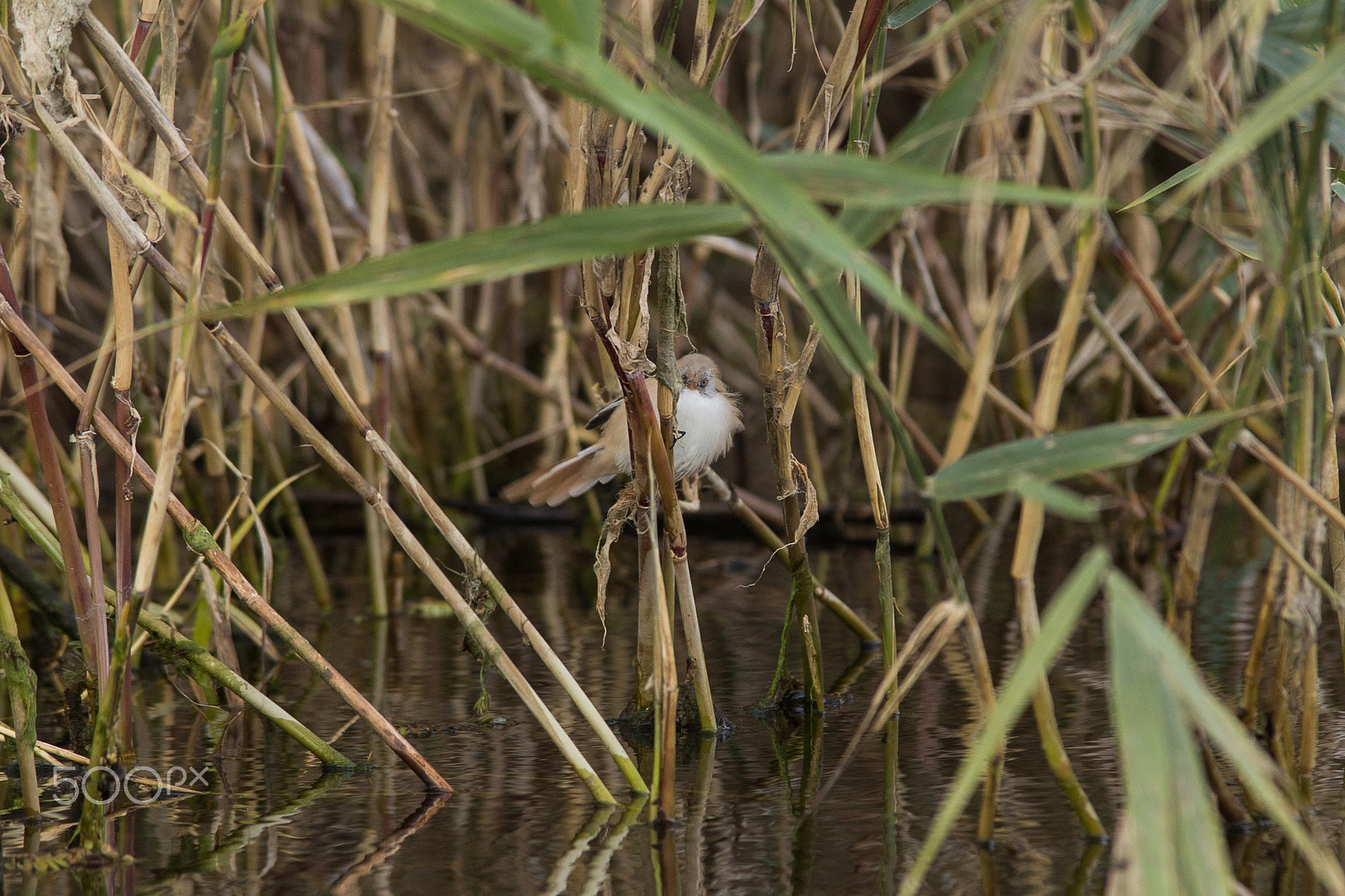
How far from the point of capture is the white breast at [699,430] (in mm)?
2326

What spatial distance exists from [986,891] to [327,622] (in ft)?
5.58

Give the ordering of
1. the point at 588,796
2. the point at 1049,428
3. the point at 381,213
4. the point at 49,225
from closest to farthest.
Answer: the point at 1049,428 < the point at 588,796 < the point at 49,225 < the point at 381,213

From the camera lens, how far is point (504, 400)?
399 cm

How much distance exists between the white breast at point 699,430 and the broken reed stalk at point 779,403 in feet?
1.34

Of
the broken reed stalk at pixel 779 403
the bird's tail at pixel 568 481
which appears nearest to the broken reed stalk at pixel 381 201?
the bird's tail at pixel 568 481

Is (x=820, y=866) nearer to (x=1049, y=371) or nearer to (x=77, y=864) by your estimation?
(x=1049, y=371)

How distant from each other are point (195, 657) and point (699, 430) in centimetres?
101

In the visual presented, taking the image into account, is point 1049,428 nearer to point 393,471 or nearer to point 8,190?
point 393,471

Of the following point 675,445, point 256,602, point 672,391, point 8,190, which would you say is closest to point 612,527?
point 672,391

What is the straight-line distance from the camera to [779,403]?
1.70m

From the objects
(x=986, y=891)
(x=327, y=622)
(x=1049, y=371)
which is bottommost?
(x=986, y=891)

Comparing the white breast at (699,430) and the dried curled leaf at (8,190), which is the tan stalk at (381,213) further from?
the dried curled leaf at (8,190)

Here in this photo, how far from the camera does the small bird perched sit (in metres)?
2.33

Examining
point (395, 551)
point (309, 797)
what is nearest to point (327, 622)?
point (395, 551)
